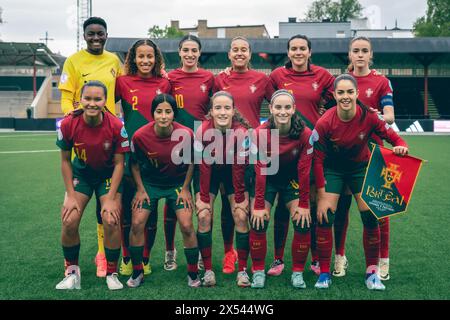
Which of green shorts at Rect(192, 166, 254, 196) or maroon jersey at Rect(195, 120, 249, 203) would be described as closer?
maroon jersey at Rect(195, 120, 249, 203)

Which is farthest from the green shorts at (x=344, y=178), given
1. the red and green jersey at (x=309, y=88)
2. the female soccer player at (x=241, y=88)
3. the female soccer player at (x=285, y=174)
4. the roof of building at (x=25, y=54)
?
the roof of building at (x=25, y=54)

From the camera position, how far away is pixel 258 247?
3.90 m

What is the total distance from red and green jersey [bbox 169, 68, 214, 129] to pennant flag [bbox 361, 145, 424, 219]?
165 centimetres

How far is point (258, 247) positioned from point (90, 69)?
222 cm

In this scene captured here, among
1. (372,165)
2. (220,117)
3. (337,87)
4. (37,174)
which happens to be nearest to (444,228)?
(372,165)

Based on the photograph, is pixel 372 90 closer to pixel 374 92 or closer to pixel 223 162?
pixel 374 92

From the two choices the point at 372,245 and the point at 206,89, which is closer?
the point at 372,245

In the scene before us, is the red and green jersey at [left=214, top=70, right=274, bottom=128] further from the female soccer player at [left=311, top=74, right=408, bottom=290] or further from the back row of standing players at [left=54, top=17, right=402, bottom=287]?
the female soccer player at [left=311, top=74, right=408, bottom=290]

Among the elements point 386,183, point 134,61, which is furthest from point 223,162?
point 386,183

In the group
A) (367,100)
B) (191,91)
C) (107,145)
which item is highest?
(191,91)

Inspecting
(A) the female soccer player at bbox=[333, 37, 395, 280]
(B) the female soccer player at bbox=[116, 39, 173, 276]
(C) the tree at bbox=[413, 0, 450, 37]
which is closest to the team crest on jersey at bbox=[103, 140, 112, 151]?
(B) the female soccer player at bbox=[116, 39, 173, 276]

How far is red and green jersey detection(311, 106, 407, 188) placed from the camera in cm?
388

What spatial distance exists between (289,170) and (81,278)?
2063mm

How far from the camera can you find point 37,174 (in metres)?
10.5
